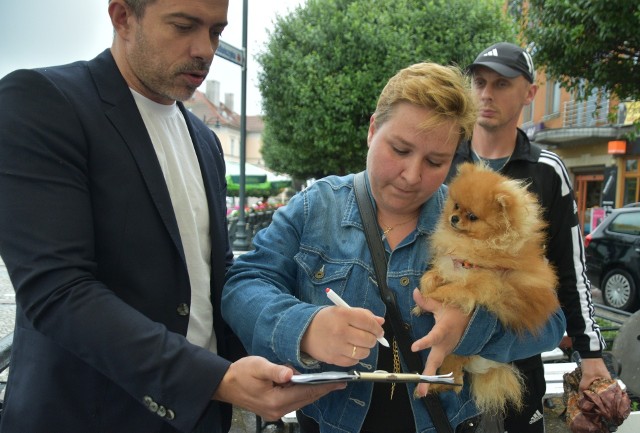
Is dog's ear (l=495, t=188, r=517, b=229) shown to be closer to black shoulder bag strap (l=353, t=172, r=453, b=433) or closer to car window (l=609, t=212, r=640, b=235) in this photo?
black shoulder bag strap (l=353, t=172, r=453, b=433)

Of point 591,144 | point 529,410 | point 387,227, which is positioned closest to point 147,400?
point 387,227

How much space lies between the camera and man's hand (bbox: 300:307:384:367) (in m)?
1.17

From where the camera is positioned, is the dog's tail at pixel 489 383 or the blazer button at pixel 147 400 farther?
the dog's tail at pixel 489 383

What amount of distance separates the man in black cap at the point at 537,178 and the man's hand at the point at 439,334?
1.01m

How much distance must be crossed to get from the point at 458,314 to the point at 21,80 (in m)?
1.46

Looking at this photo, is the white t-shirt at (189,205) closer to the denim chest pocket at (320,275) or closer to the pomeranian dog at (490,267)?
the denim chest pocket at (320,275)

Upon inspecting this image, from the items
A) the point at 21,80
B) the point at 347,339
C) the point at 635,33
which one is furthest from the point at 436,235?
the point at 635,33

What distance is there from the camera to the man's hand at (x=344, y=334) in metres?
1.17

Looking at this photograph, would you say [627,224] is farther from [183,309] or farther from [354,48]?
[183,309]

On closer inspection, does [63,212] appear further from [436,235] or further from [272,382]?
[436,235]

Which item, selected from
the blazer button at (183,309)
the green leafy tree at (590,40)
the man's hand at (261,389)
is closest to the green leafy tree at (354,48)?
the green leafy tree at (590,40)

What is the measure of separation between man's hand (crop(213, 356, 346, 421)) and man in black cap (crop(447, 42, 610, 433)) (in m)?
1.59

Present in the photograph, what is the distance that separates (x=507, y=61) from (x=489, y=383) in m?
1.82

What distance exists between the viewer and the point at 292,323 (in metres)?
1.28
